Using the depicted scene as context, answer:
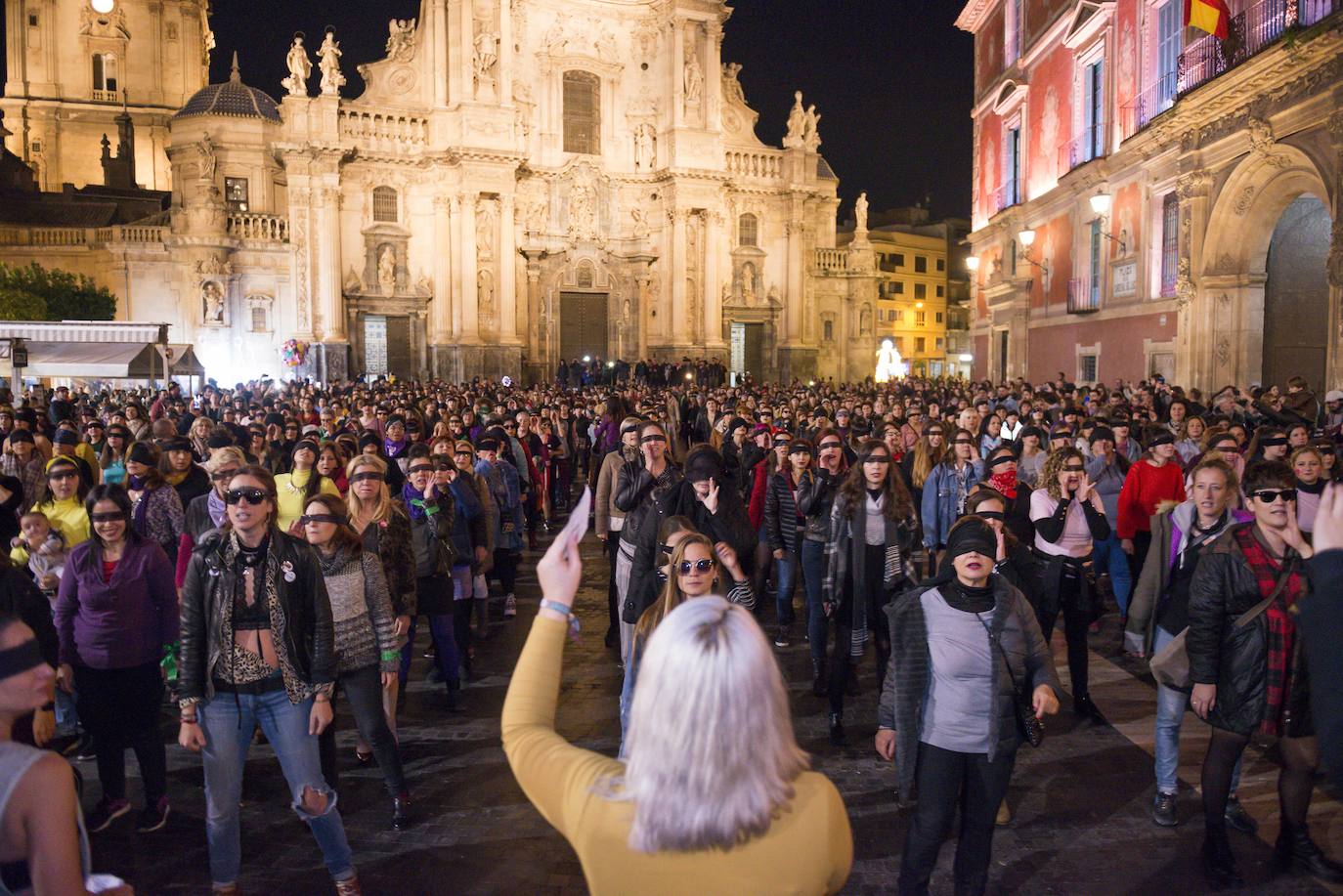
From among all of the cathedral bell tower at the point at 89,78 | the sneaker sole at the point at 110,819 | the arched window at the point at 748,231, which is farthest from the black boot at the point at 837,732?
the cathedral bell tower at the point at 89,78

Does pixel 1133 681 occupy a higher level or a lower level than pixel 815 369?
lower

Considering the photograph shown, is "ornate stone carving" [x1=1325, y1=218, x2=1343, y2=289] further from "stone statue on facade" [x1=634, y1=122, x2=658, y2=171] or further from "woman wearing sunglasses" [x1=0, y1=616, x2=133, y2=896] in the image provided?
"stone statue on facade" [x1=634, y1=122, x2=658, y2=171]

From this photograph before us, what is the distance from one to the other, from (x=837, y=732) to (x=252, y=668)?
3.86m

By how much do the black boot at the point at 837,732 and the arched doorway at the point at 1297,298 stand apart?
52.8 feet

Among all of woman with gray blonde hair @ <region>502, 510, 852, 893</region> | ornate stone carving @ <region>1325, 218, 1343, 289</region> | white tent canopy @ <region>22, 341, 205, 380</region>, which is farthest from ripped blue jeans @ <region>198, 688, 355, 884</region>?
white tent canopy @ <region>22, 341, 205, 380</region>

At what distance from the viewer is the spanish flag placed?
55.2ft

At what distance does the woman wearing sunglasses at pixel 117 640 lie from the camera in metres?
5.36

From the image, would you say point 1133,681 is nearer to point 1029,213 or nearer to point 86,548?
point 86,548

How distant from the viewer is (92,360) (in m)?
23.1

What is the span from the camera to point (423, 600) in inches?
284

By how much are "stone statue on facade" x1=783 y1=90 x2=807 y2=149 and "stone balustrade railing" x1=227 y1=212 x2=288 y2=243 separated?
22.2 metres

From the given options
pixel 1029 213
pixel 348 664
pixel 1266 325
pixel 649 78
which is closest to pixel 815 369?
pixel 649 78

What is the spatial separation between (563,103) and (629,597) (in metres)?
39.9

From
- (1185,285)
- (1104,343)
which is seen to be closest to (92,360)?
(1185,285)
